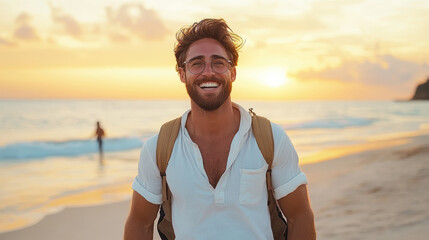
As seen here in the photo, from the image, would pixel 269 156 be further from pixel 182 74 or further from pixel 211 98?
pixel 182 74

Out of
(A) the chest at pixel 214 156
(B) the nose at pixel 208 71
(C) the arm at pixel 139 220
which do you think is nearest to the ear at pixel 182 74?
(B) the nose at pixel 208 71

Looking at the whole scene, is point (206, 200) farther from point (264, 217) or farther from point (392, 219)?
point (392, 219)

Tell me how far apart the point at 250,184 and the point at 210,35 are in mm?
1045

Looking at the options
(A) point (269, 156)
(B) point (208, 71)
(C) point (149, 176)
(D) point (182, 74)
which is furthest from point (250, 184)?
(D) point (182, 74)

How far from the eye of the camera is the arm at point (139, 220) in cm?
301

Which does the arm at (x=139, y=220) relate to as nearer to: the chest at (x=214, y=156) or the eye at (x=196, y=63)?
the chest at (x=214, y=156)

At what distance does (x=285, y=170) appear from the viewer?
279cm

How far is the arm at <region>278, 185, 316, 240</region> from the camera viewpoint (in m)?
2.85

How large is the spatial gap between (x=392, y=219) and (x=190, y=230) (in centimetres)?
553

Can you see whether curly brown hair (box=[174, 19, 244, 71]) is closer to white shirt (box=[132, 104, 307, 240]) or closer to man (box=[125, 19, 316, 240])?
man (box=[125, 19, 316, 240])

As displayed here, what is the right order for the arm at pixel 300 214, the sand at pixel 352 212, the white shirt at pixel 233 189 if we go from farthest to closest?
the sand at pixel 352 212 < the arm at pixel 300 214 < the white shirt at pixel 233 189

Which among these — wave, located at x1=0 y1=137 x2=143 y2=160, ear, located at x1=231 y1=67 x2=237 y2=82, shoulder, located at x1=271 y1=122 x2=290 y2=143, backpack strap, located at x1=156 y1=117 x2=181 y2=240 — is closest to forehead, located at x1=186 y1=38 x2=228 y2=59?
ear, located at x1=231 y1=67 x2=237 y2=82

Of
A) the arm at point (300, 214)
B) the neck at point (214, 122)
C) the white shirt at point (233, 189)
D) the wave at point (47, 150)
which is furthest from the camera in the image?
the wave at point (47, 150)

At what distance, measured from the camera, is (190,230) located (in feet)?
9.15
